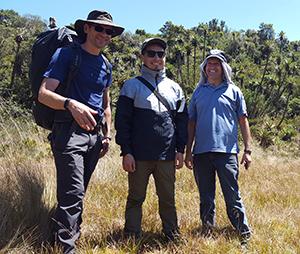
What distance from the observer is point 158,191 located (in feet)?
13.6

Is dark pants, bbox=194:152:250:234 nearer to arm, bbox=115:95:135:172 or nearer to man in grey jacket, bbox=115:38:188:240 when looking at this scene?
man in grey jacket, bbox=115:38:188:240

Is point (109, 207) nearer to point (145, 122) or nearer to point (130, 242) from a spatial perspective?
point (130, 242)

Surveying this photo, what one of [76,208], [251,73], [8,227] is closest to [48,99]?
[76,208]

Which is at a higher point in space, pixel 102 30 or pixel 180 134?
pixel 102 30

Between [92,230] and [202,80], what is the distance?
1897mm

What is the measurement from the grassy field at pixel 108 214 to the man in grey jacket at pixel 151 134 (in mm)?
319

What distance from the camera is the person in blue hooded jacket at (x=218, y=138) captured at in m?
4.17

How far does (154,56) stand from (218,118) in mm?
889

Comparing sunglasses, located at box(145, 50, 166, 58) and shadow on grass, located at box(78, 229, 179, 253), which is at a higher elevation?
sunglasses, located at box(145, 50, 166, 58)

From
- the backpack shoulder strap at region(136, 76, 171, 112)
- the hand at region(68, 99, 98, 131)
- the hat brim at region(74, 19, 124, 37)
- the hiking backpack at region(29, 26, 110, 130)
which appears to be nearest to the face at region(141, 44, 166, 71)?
the backpack shoulder strap at region(136, 76, 171, 112)

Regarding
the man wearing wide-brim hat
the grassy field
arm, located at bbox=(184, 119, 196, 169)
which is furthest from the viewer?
arm, located at bbox=(184, 119, 196, 169)

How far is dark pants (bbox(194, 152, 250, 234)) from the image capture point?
4.16 meters

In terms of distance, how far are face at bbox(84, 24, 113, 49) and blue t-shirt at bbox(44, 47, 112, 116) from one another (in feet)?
0.34

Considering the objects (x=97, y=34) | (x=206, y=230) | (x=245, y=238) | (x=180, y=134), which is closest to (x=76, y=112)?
(x=97, y=34)
